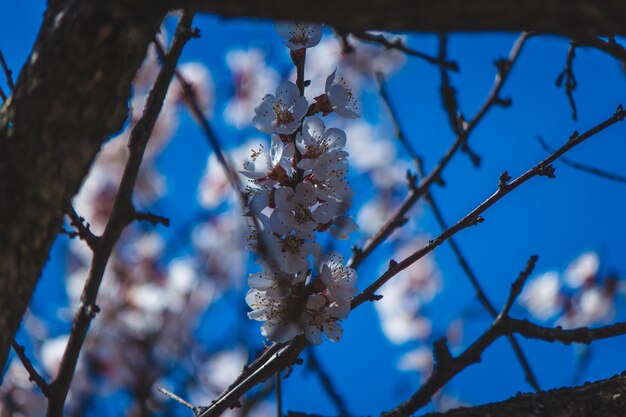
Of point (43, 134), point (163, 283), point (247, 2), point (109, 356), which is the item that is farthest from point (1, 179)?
point (163, 283)

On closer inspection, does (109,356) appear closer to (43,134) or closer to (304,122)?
(304,122)

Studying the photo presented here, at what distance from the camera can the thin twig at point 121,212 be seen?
131cm

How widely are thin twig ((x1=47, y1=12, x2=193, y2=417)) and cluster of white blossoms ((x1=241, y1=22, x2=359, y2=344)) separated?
0.25 m

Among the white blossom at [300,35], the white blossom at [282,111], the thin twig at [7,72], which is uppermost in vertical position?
the thin twig at [7,72]

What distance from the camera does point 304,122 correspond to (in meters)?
1.28

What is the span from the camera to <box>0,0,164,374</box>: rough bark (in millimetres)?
766

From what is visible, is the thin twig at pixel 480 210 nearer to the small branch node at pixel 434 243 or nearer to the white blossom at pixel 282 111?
the small branch node at pixel 434 243

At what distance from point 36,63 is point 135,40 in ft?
0.41

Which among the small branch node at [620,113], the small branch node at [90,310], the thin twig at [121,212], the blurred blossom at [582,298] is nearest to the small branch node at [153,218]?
the thin twig at [121,212]

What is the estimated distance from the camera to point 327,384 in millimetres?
1709

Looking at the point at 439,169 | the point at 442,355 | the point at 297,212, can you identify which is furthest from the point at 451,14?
the point at 439,169

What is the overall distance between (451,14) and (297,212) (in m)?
0.58

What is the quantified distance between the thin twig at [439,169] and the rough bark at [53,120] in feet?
3.40

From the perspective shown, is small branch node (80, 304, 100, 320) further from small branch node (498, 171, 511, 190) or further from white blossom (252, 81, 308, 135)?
small branch node (498, 171, 511, 190)
